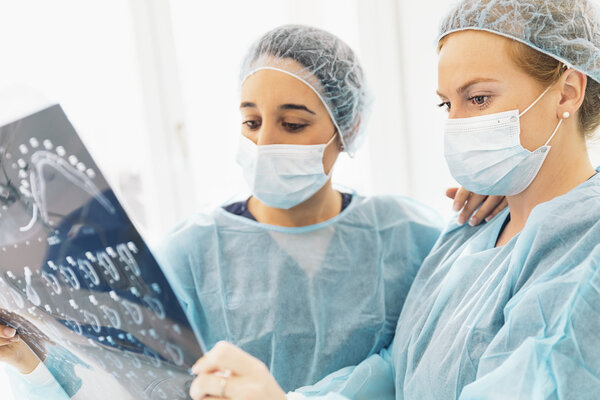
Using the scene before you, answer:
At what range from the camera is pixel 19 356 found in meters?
1.08

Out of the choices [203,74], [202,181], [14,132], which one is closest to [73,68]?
[203,74]

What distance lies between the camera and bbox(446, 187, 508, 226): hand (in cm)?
129

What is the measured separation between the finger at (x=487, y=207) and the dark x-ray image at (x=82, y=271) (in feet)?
2.55

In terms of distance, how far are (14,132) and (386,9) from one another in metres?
2.36

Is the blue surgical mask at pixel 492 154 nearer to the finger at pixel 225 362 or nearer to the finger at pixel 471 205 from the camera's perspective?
the finger at pixel 471 205

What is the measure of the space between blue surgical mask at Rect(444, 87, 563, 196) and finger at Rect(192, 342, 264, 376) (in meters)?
0.58

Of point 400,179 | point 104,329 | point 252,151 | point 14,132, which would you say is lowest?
point 400,179

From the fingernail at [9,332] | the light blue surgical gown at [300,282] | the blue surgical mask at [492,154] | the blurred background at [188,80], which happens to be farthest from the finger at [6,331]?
the blurred background at [188,80]

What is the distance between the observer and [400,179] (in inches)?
117

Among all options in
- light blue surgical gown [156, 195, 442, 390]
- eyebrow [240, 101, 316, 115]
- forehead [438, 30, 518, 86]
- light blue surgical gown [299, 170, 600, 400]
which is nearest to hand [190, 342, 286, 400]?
light blue surgical gown [299, 170, 600, 400]

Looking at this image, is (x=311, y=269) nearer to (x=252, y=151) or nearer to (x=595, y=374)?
(x=252, y=151)

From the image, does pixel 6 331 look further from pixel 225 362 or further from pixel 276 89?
pixel 276 89

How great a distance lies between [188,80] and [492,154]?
1.97m

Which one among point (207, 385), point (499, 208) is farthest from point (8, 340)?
point (499, 208)
